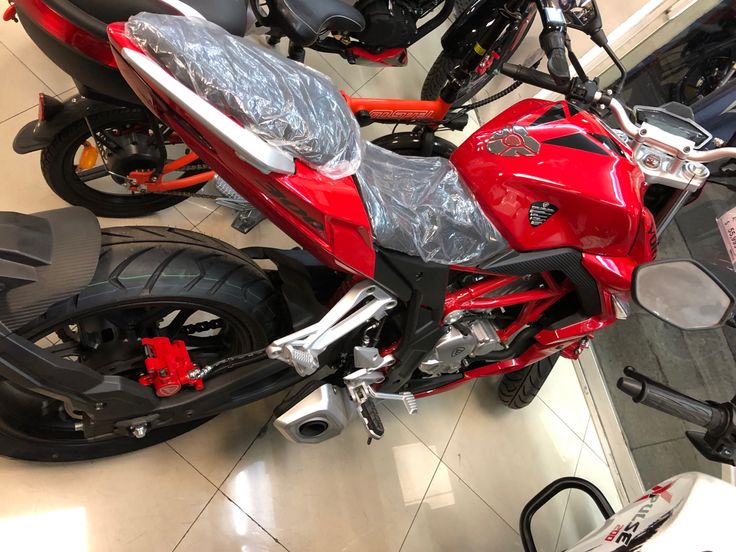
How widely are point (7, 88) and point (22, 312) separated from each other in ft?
4.29

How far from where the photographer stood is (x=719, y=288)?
0.82 m

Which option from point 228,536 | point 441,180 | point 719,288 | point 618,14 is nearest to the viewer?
point 719,288

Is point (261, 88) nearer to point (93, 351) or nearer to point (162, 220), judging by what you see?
point (93, 351)

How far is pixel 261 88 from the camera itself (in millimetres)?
857

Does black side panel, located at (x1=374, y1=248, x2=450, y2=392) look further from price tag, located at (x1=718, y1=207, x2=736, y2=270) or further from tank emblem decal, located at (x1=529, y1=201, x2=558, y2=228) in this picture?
price tag, located at (x1=718, y1=207, x2=736, y2=270)

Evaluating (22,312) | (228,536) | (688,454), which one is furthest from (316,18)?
(688,454)

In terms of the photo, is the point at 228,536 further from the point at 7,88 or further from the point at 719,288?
the point at 7,88

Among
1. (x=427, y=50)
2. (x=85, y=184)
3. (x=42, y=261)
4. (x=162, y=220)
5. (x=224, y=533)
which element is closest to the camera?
(x=42, y=261)

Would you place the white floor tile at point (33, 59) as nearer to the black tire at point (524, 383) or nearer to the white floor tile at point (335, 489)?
the white floor tile at point (335, 489)

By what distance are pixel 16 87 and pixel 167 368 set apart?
4.16ft

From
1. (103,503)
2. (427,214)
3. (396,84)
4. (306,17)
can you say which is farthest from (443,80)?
(103,503)

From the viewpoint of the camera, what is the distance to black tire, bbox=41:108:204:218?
1.41 meters

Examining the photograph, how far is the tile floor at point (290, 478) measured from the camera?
4.21ft

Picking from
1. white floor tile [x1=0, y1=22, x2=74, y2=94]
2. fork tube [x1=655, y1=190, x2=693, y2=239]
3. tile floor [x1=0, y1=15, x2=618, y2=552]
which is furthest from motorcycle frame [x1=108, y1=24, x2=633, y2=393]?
white floor tile [x1=0, y1=22, x2=74, y2=94]
